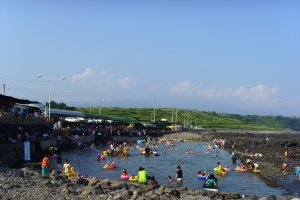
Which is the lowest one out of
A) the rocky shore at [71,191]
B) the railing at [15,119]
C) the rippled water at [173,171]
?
the rippled water at [173,171]

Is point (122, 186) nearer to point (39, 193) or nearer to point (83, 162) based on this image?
point (39, 193)

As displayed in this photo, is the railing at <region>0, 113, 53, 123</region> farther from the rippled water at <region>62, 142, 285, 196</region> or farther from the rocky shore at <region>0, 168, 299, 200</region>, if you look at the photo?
the rocky shore at <region>0, 168, 299, 200</region>

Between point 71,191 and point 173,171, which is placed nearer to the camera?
point 71,191

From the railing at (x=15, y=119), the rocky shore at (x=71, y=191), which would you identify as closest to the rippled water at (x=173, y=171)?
the rocky shore at (x=71, y=191)

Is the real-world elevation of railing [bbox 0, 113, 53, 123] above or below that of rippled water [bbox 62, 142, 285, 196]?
above

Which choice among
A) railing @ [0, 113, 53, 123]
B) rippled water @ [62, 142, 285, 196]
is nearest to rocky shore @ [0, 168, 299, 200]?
rippled water @ [62, 142, 285, 196]

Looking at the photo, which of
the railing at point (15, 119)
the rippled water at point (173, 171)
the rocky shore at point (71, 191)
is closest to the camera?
the rocky shore at point (71, 191)

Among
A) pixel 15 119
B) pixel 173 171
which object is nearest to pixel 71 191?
pixel 173 171

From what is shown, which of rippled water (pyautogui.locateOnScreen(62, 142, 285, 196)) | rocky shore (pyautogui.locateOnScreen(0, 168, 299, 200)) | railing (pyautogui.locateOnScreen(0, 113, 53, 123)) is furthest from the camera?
railing (pyautogui.locateOnScreen(0, 113, 53, 123))

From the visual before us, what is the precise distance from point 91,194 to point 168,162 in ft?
78.1

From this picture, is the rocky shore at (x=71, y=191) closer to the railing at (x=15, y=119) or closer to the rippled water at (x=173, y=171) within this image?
the rippled water at (x=173, y=171)

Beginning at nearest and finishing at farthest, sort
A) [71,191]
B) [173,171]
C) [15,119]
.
Answer: [71,191]
[173,171]
[15,119]

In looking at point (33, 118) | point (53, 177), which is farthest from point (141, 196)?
point (33, 118)

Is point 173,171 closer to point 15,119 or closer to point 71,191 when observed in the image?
point 15,119
